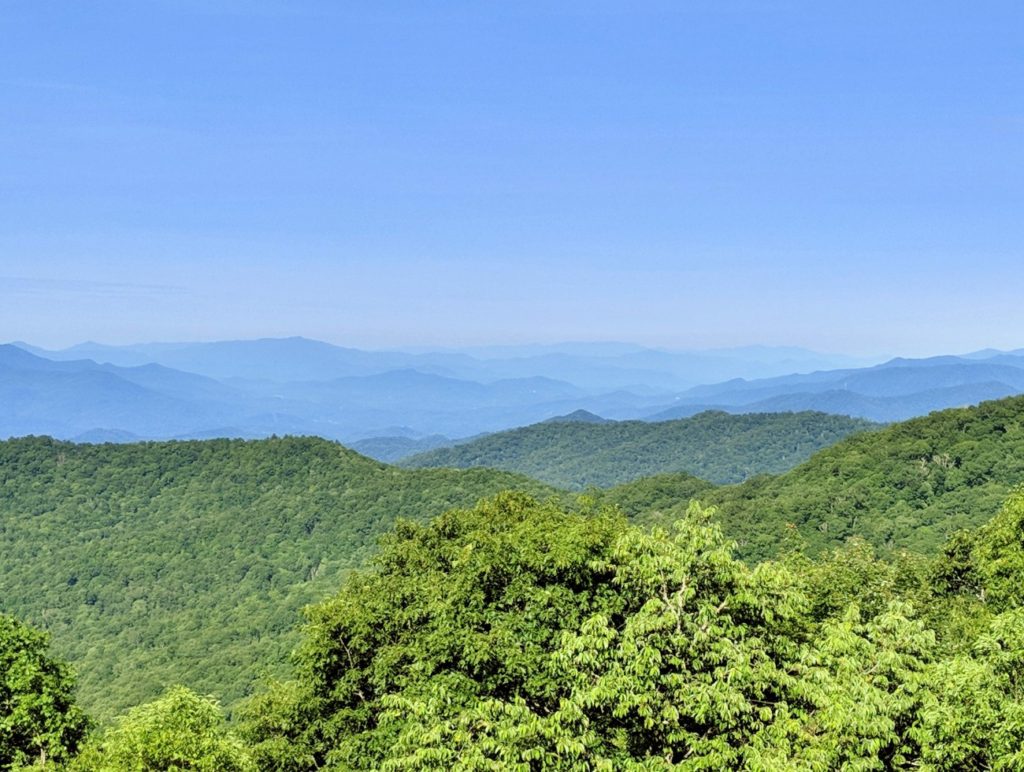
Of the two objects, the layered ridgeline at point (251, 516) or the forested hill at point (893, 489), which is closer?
the forested hill at point (893, 489)

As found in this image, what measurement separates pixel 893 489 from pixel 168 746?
83.2 meters

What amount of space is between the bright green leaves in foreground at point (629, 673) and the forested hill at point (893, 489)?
4943 cm

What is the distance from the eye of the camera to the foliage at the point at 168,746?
18156 millimetres

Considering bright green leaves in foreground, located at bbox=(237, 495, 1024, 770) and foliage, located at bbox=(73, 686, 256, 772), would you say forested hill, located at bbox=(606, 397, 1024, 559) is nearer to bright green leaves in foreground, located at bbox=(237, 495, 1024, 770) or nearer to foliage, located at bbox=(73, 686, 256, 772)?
bright green leaves in foreground, located at bbox=(237, 495, 1024, 770)

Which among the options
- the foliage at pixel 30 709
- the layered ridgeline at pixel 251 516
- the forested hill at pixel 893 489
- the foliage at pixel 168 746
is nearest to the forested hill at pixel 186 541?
the layered ridgeline at pixel 251 516

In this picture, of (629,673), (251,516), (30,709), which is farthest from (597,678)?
(251,516)

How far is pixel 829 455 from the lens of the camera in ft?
342

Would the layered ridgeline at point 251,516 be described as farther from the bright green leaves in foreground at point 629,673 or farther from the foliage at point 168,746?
the foliage at point 168,746

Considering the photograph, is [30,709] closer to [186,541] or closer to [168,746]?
[168,746]

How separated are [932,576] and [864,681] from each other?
82.7 ft

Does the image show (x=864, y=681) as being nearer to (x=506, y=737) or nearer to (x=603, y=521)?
(x=506, y=737)

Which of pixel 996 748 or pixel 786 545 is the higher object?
pixel 996 748

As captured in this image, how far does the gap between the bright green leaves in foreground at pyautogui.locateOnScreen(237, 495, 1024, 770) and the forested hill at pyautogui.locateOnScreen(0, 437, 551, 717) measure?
48073 millimetres

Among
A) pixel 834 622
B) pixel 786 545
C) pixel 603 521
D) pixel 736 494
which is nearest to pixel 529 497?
pixel 603 521
